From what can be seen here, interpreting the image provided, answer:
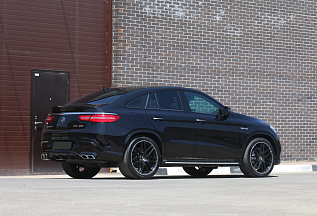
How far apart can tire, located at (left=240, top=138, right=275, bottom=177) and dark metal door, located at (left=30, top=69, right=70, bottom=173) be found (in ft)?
16.4

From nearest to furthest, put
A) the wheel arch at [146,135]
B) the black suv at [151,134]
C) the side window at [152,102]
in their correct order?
the black suv at [151,134] → the wheel arch at [146,135] → the side window at [152,102]

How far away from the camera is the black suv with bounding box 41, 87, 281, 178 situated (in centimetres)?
927

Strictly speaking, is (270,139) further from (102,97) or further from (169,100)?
(102,97)

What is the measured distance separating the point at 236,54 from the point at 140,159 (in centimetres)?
778

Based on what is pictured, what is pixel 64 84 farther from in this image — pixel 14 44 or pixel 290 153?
pixel 290 153

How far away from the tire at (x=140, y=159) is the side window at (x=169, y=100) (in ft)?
2.61

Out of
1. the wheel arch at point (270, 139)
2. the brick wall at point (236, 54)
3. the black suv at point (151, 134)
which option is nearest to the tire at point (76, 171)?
the black suv at point (151, 134)

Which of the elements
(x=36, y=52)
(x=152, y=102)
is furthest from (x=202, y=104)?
(x=36, y=52)

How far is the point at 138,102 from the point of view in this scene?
9844mm

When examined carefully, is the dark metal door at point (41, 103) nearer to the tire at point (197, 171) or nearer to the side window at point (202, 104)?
the tire at point (197, 171)

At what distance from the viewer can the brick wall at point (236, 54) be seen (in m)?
15.0

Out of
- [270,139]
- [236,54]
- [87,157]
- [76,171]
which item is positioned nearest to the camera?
[87,157]

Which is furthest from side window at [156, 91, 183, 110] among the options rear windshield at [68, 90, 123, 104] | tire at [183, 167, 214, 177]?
tire at [183, 167, 214, 177]

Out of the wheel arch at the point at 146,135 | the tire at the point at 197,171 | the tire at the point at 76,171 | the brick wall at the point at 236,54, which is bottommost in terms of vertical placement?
the tire at the point at 197,171
